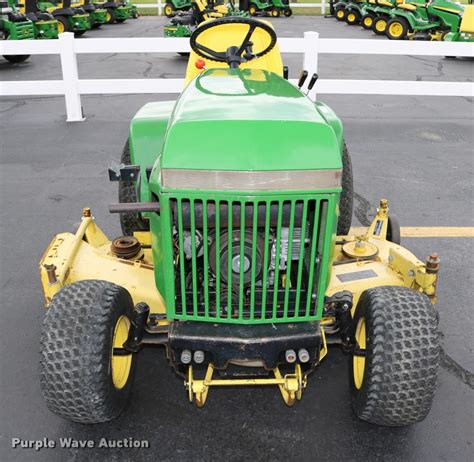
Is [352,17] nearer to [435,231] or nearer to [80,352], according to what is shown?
[435,231]

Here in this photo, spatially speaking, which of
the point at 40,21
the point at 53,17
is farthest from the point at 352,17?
the point at 40,21

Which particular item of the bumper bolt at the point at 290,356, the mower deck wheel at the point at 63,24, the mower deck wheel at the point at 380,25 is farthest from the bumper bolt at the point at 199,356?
the mower deck wheel at the point at 380,25

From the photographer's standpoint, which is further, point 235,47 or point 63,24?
point 63,24

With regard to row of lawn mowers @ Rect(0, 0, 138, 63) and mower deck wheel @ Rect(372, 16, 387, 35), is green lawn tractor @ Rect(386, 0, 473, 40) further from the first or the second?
row of lawn mowers @ Rect(0, 0, 138, 63)

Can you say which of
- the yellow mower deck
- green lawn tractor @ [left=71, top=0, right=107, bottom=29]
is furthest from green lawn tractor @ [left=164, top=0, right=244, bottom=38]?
the yellow mower deck

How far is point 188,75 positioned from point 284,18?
73.7 ft

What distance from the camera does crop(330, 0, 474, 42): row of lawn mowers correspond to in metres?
14.7

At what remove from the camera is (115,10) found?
22578mm

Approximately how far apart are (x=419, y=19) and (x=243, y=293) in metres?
17.0

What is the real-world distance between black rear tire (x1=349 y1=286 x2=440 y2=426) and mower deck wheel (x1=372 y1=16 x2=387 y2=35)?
59.9 ft

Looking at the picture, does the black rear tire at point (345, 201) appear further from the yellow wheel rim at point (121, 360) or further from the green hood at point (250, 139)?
the yellow wheel rim at point (121, 360)

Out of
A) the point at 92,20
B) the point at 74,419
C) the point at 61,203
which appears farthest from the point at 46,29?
the point at 74,419

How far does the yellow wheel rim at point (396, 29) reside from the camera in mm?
17562

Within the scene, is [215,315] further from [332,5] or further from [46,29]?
[332,5]
